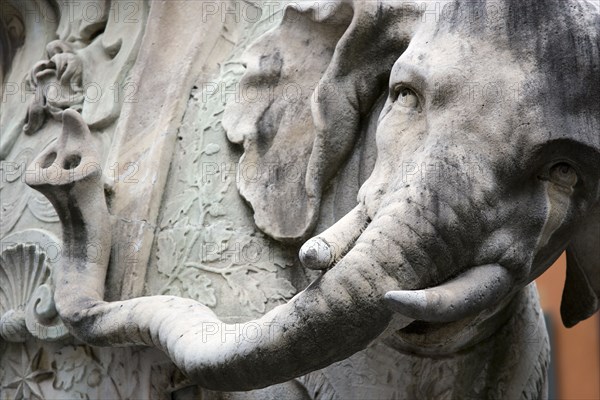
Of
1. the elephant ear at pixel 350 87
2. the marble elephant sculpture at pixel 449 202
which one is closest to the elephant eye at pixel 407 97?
the marble elephant sculpture at pixel 449 202

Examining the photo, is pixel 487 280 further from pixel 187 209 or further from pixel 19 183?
pixel 19 183

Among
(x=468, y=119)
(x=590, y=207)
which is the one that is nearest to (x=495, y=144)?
(x=468, y=119)

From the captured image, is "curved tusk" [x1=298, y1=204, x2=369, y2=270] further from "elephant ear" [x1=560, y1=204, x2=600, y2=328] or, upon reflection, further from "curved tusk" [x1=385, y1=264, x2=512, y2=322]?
"elephant ear" [x1=560, y1=204, x2=600, y2=328]

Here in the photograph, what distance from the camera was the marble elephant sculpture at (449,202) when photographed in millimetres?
2334

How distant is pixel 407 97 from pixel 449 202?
22 centimetres

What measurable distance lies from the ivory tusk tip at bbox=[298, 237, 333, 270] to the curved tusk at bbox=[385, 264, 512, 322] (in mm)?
129

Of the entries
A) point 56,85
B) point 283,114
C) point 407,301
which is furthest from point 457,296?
point 56,85

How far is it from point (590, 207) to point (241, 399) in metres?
0.65

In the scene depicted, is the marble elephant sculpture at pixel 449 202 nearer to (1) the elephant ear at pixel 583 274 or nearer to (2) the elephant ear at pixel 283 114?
(1) the elephant ear at pixel 583 274

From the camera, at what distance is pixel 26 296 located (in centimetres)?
292

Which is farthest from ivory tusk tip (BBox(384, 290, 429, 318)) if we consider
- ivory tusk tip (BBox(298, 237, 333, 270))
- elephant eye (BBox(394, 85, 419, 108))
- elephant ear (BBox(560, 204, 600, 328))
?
elephant ear (BBox(560, 204, 600, 328))

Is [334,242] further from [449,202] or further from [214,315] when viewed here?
[214,315]

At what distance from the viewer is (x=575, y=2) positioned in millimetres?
2445

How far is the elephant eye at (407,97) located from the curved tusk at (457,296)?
29 centimetres
